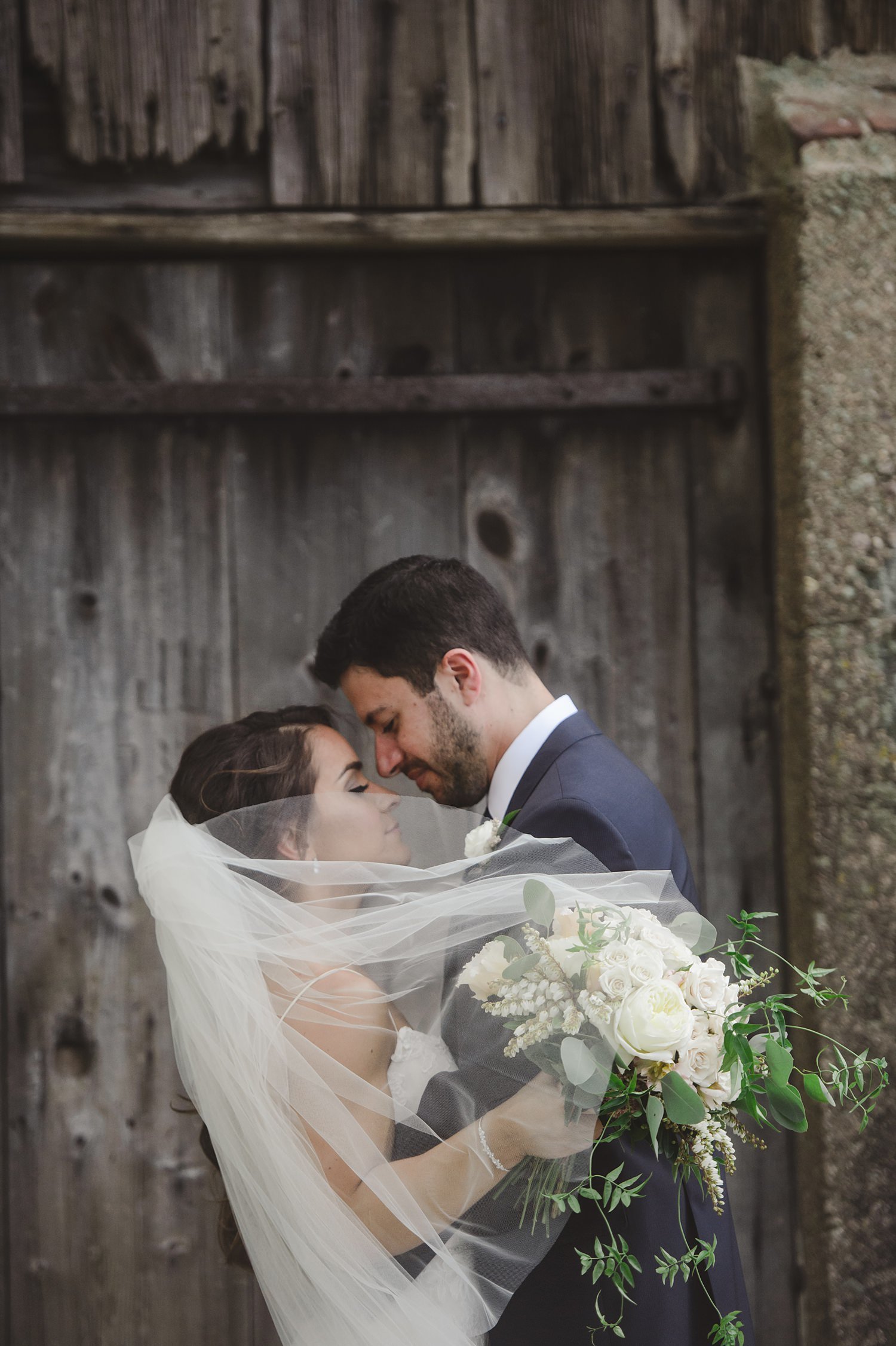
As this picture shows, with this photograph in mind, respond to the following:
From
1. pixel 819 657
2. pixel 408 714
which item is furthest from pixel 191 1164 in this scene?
pixel 819 657

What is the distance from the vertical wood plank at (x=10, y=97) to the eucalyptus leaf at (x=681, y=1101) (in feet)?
7.19

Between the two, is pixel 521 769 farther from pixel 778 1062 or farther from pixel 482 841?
pixel 778 1062

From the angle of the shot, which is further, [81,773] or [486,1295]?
[81,773]

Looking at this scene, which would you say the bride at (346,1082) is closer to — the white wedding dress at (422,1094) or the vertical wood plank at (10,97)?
the white wedding dress at (422,1094)

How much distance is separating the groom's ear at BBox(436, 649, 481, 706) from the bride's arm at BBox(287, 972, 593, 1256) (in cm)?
58

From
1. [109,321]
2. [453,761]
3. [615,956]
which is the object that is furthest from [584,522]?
[615,956]

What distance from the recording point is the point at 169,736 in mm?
2141

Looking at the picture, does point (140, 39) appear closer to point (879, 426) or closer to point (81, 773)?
point (81, 773)

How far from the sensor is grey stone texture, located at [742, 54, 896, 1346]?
1.91 metres

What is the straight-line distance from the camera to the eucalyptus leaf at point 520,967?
1.19 m

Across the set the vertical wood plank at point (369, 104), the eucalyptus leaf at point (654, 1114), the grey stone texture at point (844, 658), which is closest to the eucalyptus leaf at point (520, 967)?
the eucalyptus leaf at point (654, 1114)

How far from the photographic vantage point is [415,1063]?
4.62ft

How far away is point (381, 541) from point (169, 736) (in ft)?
2.12

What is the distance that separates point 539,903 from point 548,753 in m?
0.47
